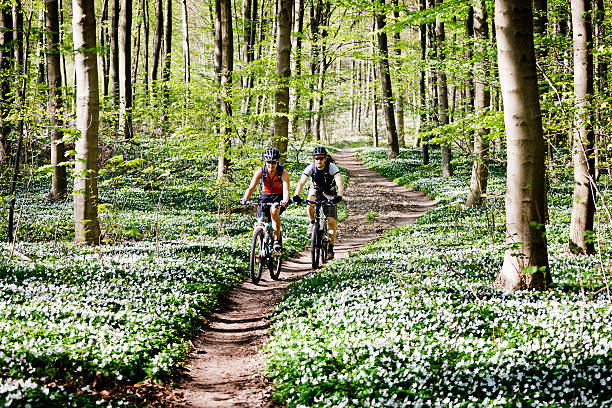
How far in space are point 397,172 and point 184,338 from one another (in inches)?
1036

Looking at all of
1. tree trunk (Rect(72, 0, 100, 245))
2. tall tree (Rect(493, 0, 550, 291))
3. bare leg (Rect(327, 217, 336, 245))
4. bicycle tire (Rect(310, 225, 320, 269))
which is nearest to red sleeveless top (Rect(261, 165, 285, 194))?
bicycle tire (Rect(310, 225, 320, 269))

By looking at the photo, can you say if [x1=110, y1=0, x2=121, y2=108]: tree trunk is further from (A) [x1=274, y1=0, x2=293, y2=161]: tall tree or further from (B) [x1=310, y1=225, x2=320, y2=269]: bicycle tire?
(B) [x1=310, y1=225, x2=320, y2=269]: bicycle tire

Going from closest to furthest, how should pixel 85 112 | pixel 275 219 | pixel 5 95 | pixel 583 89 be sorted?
1. pixel 583 89
2. pixel 275 219
3. pixel 85 112
4. pixel 5 95

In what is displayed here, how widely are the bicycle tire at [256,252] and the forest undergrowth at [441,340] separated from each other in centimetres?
110

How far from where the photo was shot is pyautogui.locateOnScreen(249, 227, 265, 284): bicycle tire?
10.4 metres

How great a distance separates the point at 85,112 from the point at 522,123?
372 inches

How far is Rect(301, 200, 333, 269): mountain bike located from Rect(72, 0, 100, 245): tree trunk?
17.3ft

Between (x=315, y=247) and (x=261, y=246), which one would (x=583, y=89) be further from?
(x=261, y=246)

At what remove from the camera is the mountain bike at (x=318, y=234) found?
11.5 metres

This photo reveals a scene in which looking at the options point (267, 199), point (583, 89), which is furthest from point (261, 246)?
point (583, 89)

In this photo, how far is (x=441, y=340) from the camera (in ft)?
19.0

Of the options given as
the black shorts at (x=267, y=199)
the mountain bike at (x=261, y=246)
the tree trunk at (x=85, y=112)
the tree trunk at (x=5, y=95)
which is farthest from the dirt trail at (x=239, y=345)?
the tree trunk at (x=5, y=95)

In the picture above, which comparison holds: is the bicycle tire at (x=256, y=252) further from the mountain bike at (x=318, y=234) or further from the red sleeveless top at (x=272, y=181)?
the mountain bike at (x=318, y=234)

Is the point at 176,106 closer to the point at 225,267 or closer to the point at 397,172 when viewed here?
the point at 225,267
